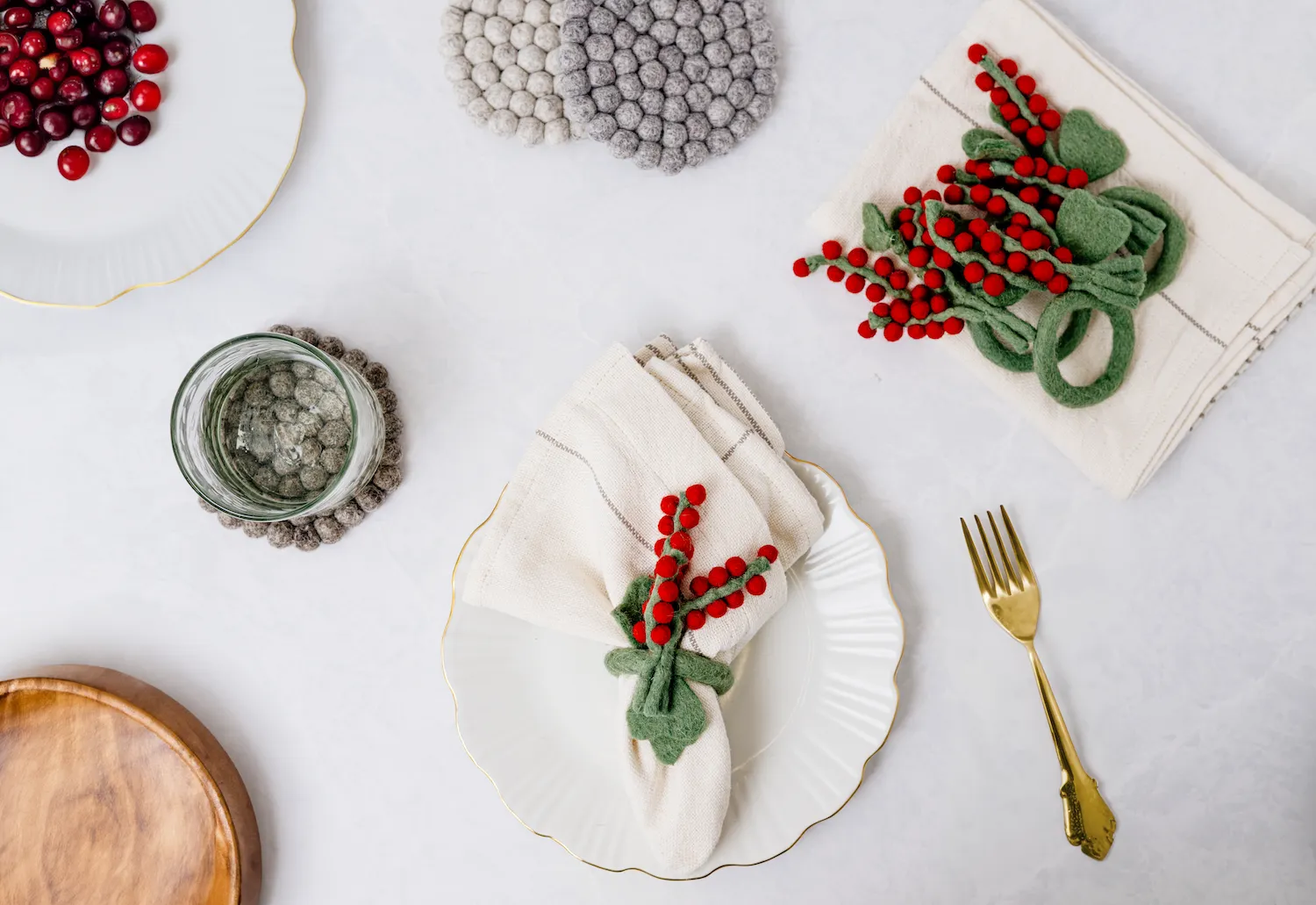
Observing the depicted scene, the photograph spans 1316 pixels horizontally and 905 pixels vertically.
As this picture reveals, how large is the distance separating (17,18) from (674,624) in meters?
0.79

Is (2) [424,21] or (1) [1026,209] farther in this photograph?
(2) [424,21]

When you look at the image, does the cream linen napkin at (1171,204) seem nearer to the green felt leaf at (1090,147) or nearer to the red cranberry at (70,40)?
the green felt leaf at (1090,147)

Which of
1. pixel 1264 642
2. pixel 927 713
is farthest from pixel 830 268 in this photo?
pixel 1264 642

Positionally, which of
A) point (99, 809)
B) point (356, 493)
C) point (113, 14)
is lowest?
point (99, 809)

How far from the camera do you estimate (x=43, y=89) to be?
742mm

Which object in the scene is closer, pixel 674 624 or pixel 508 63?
pixel 674 624

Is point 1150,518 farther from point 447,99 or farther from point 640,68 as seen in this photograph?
point 447,99

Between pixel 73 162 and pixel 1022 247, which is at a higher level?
pixel 1022 247

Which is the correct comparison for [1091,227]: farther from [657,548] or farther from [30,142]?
[30,142]

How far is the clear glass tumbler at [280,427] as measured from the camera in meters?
0.70

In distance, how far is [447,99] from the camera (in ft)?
2.64

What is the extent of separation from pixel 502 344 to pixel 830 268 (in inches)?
12.4

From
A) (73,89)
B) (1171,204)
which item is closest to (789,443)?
(1171,204)

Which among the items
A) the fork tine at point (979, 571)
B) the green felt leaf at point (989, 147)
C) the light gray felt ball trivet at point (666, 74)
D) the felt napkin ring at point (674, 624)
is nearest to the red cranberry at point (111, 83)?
the light gray felt ball trivet at point (666, 74)
